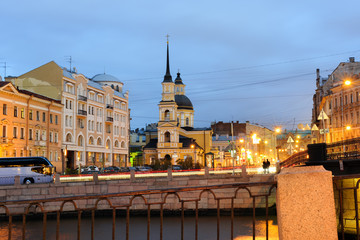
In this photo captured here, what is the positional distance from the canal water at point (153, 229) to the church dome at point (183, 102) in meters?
90.1

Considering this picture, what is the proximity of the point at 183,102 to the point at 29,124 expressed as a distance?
2768 inches

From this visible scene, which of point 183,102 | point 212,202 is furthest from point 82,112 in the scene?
point 183,102

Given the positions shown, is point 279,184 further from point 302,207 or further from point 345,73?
point 345,73

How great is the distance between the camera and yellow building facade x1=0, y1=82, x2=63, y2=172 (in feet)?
170

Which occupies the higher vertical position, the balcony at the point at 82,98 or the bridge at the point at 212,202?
the balcony at the point at 82,98

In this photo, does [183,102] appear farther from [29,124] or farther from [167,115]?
[29,124]

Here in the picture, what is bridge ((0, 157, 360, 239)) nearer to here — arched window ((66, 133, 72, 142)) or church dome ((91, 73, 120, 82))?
arched window ((66, 133, 72, 142))

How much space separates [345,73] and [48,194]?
4672cm

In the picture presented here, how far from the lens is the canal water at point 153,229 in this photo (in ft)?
81.0

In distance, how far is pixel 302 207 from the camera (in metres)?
6.49

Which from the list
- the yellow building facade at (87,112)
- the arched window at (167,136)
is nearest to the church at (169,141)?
the arched window at (167,136)

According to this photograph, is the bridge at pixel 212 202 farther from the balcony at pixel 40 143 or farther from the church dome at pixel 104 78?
the church dome at pixel 104 78

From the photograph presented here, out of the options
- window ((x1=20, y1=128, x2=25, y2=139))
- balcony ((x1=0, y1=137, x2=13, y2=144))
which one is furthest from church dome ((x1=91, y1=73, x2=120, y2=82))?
balcony ((x1=0, y1=137, x2=13, y2=144))

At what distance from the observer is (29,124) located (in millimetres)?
56125
